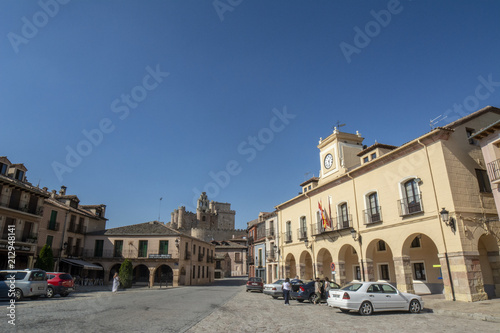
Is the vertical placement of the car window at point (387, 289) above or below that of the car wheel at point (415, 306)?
above

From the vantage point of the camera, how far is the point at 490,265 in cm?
1611

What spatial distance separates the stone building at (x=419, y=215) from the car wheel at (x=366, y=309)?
516cm

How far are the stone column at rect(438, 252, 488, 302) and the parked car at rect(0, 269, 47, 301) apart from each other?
20.3 metres

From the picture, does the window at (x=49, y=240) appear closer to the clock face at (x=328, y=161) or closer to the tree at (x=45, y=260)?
the tree at (x=45, y=260)

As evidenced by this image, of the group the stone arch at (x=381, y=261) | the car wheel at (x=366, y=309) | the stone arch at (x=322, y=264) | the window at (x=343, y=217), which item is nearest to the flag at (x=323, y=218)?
the window at (x=343, y=217)

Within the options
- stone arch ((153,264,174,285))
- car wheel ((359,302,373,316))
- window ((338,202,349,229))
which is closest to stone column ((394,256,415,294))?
window ((338,202,349,229))

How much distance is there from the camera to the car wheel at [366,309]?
1227 cm

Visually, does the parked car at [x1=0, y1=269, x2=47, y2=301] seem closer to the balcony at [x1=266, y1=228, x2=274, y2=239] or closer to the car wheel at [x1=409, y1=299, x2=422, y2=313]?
the car wheel at [x1=409, y1=299, x2=422, y2=313]

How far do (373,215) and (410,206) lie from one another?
121 inches

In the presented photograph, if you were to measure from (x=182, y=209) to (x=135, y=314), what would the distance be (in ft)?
289

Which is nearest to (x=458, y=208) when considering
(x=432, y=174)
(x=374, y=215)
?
(x=432, y=174)

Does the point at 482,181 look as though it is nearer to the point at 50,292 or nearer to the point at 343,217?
the point at 343,217

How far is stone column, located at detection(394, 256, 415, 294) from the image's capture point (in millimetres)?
17125

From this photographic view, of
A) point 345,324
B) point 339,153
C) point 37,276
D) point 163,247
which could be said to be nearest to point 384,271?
point 339,153
